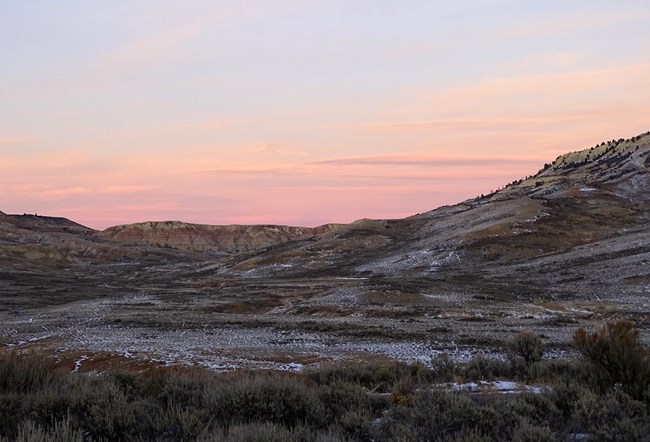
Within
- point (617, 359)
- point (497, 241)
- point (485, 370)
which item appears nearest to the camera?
point (617, 359)

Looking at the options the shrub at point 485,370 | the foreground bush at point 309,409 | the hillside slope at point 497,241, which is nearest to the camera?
the foreground bush at point 309,409

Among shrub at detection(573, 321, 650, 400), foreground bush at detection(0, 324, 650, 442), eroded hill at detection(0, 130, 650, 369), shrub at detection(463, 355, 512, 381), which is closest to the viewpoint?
foreground bush at detection(0, 324, 650, 442)

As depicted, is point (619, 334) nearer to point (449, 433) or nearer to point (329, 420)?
point (449, 433)

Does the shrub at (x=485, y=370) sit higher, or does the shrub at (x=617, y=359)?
the shrub at (x=617, y=359)

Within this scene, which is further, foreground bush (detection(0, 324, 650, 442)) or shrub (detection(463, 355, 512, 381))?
shrub (detection(463, 355, 512, 381))

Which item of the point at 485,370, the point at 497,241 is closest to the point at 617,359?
the point at 485,370

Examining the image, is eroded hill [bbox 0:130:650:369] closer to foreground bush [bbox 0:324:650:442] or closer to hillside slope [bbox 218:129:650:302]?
hillside slope [bbox 218:129:650:302]

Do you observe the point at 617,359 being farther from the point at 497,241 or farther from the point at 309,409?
the point at 497,241

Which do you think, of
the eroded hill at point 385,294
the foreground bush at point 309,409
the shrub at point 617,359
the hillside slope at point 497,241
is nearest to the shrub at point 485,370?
the foreground bush at point 309,409

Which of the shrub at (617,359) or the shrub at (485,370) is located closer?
the shrub at (617,359)

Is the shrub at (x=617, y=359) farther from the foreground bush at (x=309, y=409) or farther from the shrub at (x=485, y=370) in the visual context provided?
the shrub at (x=485, y=370)

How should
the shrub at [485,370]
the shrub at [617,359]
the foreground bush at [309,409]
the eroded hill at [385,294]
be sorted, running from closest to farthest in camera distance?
1. the foreground bush at [309,409]
2. the shrub at [617,359]
3. the shrub at [485,370]
4. the eroded hill at [385,294]

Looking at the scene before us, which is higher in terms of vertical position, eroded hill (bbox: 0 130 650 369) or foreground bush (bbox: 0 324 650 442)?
foreground bush (bbox: 0 324 650 442)

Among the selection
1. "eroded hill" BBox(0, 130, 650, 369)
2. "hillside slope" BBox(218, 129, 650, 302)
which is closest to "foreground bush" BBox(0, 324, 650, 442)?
"eroded hill" BBox(0, 130, 650, 369)
